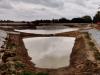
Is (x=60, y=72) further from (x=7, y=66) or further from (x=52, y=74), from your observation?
(x=7, y=66)

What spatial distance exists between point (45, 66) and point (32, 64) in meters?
1.48

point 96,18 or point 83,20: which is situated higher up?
point 96,18

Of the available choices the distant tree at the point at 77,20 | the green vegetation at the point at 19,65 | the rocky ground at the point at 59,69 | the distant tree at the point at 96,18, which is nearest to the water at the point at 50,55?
the rocky ground at the point at 59,69

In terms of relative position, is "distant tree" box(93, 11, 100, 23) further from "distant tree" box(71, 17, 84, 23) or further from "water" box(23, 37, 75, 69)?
"water" box(23, 37, 75, 69)

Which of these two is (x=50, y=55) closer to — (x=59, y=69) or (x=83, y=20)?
(x=59, y=69)

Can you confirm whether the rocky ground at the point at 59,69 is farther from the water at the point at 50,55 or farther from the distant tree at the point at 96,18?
the distant tree at the point at 96,18

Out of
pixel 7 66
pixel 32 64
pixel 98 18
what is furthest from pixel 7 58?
pixel 98 18

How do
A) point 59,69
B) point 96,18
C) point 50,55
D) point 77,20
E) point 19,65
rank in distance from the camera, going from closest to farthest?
point 19,65 < point 59,69 < point 50,55 < point 96,18 < point 77,20

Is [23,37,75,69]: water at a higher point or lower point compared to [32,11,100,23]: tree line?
lower

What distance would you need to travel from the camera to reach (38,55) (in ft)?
113

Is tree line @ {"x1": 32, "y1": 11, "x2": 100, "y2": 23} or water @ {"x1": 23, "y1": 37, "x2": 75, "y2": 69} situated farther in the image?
tree line @ {"x1": 32, "y1": 11, "x2": 100, "y2": 23}

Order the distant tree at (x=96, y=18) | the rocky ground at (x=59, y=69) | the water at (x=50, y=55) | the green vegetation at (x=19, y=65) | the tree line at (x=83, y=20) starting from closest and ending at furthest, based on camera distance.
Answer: the rocky ground at (x=59, y=69), the green vegetation at (x=19, y=65), the water at (x=50, y=55), the distant tree at (x=96, y=18), the tree line at (x=83, y=20)

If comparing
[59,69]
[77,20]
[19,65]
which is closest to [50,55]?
[59,69]

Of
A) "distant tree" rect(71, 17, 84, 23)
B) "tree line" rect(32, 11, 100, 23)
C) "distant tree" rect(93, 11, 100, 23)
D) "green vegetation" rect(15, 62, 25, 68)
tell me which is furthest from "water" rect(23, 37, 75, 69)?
"distant tree" rect(93, 11, 100, 23)
